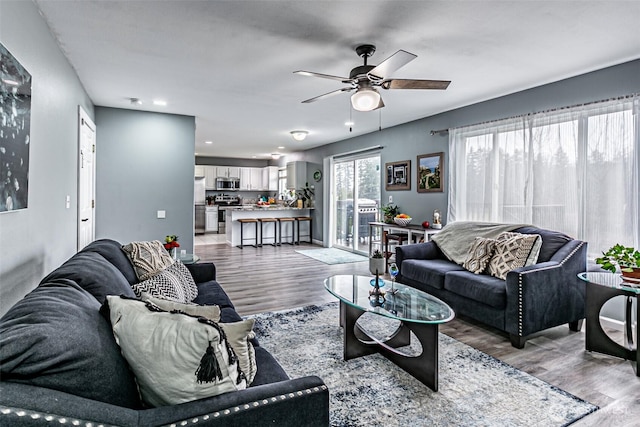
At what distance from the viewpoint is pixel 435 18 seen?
251cm

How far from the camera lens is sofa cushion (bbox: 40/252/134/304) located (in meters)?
1.55

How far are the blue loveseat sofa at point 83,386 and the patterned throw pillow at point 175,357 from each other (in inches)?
1.4

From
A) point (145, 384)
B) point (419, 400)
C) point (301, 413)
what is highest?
point (145, 384)

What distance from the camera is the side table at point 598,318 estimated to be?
270 cm

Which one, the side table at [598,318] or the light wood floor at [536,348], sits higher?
the side table at [598,318]

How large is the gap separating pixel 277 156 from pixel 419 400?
31.9ft

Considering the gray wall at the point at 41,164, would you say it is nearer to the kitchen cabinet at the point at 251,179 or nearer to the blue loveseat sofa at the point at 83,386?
the blue loveseat sofa at the point at 83,386

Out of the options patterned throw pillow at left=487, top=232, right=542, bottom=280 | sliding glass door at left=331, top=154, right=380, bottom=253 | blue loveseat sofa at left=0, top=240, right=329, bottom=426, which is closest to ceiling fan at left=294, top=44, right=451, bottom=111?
patterned throw pillow at left=487, top=232, right=542, bottom=280

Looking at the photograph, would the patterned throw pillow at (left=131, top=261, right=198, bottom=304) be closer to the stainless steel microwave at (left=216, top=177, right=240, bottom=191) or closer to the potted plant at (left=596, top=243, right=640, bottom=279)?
the potted plant at (left=596, top=243, right=640, bottom=279)

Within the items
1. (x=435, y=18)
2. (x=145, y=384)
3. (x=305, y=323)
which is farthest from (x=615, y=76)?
(x=145, y=384)

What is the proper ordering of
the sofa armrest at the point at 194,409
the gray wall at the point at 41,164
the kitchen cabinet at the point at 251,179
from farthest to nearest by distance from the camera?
the kitchen cabinet at the point at 251,179 → the gray wall at the point at 41,164 → the sofa armrest at the point at 194,409

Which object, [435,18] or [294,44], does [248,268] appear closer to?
[294,44]

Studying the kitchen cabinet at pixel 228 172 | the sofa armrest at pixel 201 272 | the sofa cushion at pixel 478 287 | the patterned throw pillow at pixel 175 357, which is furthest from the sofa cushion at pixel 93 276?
the kitchen cabinet at pixel 228 172

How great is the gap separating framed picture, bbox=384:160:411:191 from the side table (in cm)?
343
